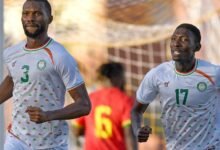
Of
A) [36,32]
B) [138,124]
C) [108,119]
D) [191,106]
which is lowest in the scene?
[108,119]

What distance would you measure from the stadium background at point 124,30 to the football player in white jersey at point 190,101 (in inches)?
215

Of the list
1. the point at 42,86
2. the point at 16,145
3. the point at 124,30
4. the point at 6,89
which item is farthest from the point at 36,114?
the point at 124,30

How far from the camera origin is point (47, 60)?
272 inches

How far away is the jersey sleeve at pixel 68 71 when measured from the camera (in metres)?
6.86

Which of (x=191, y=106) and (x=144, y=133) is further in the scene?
(x=191, y=106)

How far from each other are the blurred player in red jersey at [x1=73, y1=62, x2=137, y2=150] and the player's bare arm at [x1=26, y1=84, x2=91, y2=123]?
2.67 meters

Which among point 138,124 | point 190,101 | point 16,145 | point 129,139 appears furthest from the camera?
point 129,139

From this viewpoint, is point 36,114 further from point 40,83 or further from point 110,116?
point 110,116

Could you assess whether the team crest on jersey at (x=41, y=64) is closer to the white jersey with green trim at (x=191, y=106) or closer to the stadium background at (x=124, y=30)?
the white jersey with green trim at (x=191, y=106)

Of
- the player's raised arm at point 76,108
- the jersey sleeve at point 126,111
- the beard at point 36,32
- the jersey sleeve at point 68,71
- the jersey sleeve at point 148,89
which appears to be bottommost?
the jersey sleeve at point 126,111

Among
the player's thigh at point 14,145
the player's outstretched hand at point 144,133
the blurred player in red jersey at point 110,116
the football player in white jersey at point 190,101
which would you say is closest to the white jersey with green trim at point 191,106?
the football player in white jersey at point 190,101

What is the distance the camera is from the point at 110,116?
31.6ft

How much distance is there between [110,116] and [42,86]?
277 cm

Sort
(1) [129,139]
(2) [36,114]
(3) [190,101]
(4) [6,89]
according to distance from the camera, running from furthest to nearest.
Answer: (1) [129,139] → (3) [190,101] → (4) [6,89] → (2) [36,114]
